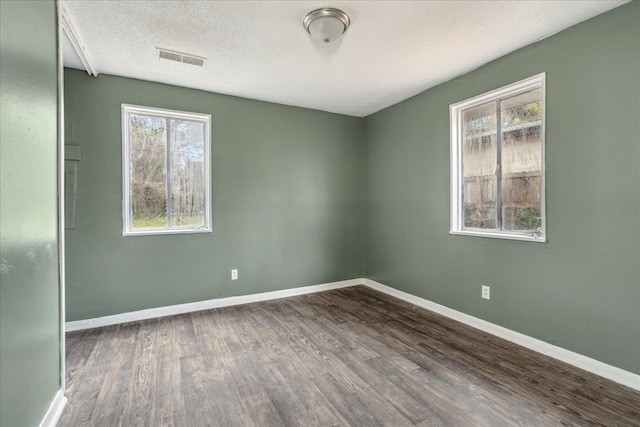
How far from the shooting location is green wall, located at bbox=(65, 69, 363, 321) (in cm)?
289

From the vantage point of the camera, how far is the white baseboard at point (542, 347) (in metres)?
1.96

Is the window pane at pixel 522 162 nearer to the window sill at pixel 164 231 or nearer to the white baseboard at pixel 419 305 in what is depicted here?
the white baseboard at pixel 419 305

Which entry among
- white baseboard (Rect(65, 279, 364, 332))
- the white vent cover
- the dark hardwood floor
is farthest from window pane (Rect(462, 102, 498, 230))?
the white vent cover

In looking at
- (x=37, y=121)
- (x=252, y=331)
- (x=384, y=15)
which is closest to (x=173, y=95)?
(x=37, y=121)

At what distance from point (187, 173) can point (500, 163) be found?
3.31 metres

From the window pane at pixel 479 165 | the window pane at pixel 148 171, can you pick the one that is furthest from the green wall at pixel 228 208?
the window pane at pixel 479 165

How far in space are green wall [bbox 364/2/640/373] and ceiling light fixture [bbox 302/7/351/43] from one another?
5.20ft

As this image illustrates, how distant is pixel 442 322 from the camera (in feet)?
9.89

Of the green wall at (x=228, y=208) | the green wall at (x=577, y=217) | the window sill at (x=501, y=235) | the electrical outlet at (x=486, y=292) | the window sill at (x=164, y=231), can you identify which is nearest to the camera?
the green wall at (x=577, y=217)

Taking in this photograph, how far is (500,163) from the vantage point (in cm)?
278

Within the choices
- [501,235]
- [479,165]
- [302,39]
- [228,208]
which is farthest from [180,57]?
[501,235]

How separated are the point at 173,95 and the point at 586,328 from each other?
432 centimetres

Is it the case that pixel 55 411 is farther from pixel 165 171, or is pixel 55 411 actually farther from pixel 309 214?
pixel 309 214

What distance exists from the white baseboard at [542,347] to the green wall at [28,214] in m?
3.27
